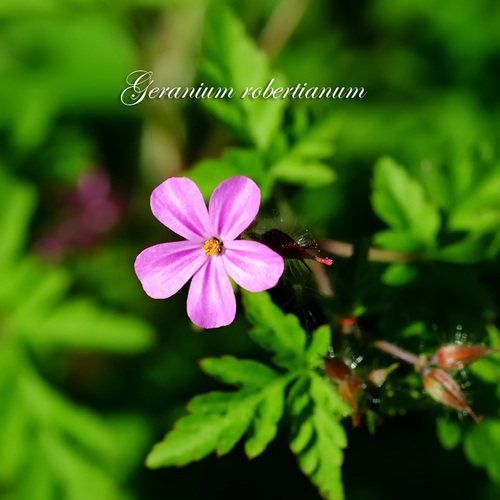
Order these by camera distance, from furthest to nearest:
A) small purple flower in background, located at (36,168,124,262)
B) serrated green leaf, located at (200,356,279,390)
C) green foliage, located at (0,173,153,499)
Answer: small purple flower in background, located at (36,168,124,262), green foliage, located at (0,173,153,499), serrated green leaf, located at (200,356,279,390)

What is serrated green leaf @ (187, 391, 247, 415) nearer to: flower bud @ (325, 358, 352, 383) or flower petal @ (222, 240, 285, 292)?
flower bud @ (325, 358, 352, 383)

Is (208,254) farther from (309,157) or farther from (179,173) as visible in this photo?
(179,173)

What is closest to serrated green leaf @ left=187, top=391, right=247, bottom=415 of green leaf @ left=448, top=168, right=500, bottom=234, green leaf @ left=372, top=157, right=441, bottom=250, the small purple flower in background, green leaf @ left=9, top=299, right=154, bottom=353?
green leaf @ left=372, top=157, right=441, bottom=250

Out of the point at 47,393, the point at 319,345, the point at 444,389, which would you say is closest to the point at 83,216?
the point at 47,393

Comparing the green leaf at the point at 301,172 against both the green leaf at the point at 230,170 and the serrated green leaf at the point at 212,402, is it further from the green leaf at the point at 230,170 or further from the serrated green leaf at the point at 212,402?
the serrated green leaf at the point at 212,402

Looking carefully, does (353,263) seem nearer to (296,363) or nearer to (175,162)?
(296,363)
